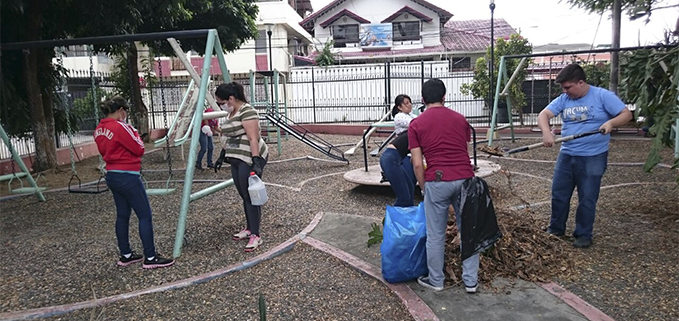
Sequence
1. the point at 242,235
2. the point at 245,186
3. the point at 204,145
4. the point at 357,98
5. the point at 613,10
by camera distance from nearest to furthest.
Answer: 1. the point at 245,186
2. the point at 242,235
3. the point at 204,145
4. the point at 613,10
5. the point at 357,98

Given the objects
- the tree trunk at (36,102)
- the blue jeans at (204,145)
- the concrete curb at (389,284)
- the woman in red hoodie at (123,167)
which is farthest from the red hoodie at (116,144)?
the tree trunk at (36,102)

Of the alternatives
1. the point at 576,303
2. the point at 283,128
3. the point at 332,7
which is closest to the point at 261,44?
the point at 332,7

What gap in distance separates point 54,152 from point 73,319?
736cm

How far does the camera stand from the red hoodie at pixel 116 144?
3.71 metres

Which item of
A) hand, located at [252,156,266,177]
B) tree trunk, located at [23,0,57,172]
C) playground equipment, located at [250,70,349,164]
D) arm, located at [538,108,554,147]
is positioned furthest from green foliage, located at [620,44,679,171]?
tree trunk, located at [23,0,57,172]

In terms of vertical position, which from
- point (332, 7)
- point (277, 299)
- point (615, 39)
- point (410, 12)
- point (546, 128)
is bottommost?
point (277, 299)

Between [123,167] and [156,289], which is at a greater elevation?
[123,167]

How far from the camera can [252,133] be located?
419 centimetres

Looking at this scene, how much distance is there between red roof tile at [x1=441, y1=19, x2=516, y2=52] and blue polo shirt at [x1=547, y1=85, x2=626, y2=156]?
22.4m

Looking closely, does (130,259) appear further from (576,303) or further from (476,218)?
(576,303)

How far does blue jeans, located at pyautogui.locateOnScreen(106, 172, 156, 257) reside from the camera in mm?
3783

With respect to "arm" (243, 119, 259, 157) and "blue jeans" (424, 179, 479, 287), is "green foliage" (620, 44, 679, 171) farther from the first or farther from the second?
"arm" (243, 119, 259, 157)

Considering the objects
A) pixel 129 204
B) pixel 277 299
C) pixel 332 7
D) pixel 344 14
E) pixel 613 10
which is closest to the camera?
pixel 277 299

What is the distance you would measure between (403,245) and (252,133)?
5.65ft
